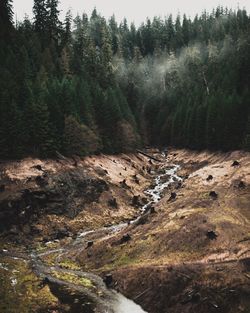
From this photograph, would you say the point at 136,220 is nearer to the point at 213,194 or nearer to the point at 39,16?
the point at 213,194

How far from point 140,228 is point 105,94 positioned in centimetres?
6646

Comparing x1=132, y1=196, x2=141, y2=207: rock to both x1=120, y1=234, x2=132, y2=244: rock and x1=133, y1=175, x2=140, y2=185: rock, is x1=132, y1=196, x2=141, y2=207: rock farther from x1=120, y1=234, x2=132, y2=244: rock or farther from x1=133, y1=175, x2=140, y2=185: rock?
x1=120, y1=234, x2=132, y2=244: rock

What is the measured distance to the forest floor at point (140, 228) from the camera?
41450mm

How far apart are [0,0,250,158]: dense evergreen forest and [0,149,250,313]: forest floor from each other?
21.8 ft

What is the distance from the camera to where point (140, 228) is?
199 feet

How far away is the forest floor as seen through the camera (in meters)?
41.5

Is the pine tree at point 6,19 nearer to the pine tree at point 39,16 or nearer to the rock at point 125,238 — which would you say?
the pine tree at point 39,16

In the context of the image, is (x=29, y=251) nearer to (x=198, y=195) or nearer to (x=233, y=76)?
(x=198, y=195)

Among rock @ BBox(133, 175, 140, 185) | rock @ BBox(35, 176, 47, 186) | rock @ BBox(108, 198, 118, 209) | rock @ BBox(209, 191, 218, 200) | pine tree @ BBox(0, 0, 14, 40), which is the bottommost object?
rock @ BBox(108, 198, 118, 209)

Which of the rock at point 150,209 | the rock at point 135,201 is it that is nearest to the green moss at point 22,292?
the rock at point 150,209

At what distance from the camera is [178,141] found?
135 meters

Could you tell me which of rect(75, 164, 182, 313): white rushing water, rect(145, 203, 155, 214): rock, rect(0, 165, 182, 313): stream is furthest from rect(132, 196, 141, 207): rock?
rect(0, 165, 182, 313): stream

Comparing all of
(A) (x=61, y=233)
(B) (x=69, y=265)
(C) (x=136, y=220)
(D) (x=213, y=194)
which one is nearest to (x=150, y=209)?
(C) (x=136, y=220)

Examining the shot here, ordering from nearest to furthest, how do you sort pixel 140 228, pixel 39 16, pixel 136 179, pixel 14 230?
1. pixel 140 228
2. pixel 14 230
3. pixel 136 179
4. pixel 39 16
